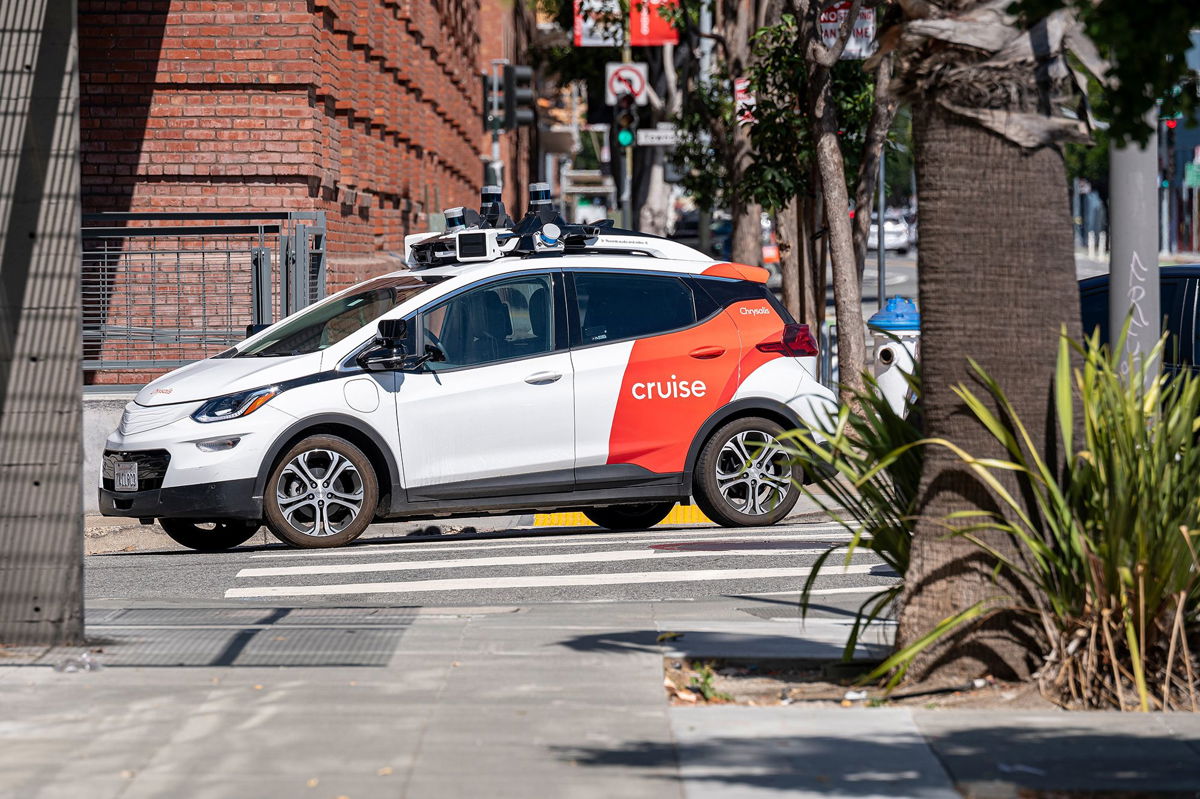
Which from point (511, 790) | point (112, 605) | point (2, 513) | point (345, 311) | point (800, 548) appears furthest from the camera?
point (345, 311)

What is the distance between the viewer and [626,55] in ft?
112

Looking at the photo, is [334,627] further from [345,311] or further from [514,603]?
[345,311]

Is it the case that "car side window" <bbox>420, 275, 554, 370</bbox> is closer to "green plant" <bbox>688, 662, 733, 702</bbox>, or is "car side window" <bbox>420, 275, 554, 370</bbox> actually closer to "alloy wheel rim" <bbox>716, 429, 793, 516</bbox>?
"alloy wheel rim" <bbox>716, 429, 793, 516</bbox>

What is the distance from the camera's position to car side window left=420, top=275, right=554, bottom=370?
10.6m

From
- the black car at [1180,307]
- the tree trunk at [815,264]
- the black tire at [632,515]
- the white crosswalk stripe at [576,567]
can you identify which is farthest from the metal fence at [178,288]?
the tree trunk at [815,264]

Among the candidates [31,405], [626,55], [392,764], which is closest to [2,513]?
[31,405]

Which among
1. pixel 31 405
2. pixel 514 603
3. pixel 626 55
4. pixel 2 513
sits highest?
pixel 626 55

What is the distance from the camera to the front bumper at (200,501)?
10195 millimetres

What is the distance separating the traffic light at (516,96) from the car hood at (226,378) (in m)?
13.9

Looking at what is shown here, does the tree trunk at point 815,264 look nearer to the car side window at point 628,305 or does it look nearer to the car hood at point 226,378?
the car side window at point 628,305

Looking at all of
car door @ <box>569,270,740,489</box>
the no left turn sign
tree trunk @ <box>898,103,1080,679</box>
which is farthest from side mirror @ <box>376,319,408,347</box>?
the no left turn sign

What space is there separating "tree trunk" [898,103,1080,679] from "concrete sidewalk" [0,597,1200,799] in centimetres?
36

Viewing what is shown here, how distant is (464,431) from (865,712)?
5.15m

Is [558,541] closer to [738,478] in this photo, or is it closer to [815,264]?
[738,478]
